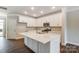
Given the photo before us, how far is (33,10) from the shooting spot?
131cm

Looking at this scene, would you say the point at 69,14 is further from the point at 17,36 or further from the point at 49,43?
the point at 17,36

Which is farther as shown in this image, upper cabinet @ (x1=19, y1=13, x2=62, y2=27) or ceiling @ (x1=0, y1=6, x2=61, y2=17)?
upper cabinet @ (x1=19, y1=13, x2=62, y2=27)

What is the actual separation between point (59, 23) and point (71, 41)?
1.19 ft

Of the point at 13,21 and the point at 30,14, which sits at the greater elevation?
the point at 30,14

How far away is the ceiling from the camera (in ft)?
4.09

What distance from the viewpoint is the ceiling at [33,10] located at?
1245mm

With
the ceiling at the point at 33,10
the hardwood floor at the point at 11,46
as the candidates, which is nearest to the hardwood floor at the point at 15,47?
the hardwood floor at the point at 11,46

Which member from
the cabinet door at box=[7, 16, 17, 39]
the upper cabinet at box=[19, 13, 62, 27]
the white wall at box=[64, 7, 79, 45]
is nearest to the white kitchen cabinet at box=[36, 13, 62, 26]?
the upper cabinet at box=[19, 13, 62, 27]

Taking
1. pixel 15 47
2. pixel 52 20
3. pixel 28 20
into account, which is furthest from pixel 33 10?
pixel 15 47

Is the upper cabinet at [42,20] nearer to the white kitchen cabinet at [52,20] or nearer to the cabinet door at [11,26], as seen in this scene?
the white kitchen cabinet at [52,20]

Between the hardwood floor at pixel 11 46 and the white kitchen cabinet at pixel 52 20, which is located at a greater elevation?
the white kitchen cabinet at pixel 52 20

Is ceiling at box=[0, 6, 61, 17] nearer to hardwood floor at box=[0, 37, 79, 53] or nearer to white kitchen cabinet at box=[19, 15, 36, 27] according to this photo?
white kitchen cabinet at box=[19, 15, 36, 27]

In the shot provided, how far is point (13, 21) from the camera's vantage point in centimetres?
134
